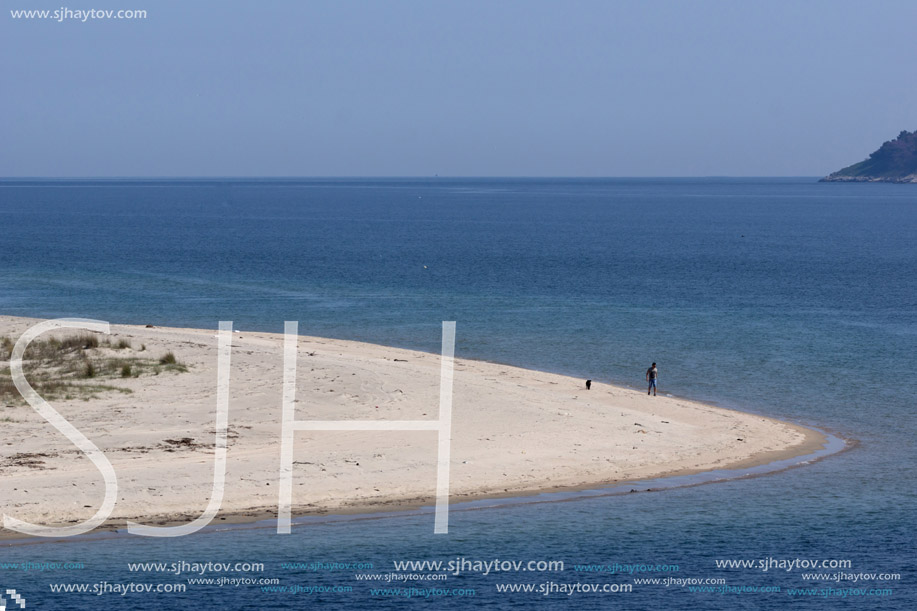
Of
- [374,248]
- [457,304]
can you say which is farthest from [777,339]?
[374,248]

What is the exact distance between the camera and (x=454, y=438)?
107 feet

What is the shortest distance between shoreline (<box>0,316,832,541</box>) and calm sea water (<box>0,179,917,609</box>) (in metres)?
1.49

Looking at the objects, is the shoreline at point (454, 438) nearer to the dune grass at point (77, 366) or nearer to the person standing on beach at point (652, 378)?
the person standing on beach at point (652, 378)

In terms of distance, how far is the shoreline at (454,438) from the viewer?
26859mm

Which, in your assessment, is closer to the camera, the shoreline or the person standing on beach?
the shoreline

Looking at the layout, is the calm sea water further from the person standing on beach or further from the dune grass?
the dune grass

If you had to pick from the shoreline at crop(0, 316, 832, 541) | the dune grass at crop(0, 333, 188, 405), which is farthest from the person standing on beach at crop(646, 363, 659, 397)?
the dune grass at crop(0, 333, 188, 405)

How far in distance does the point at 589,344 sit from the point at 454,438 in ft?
77.4

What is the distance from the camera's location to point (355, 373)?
40.0 meters

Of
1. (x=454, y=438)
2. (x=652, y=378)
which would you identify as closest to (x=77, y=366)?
(x=454, y=438)

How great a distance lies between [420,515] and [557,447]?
7.25 metres

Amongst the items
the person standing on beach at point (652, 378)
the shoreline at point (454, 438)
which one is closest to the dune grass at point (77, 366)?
the shoreline at point (454, 438)

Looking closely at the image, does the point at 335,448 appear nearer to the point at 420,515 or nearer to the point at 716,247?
the point at 420,515

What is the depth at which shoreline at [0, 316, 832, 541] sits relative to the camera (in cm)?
2686
